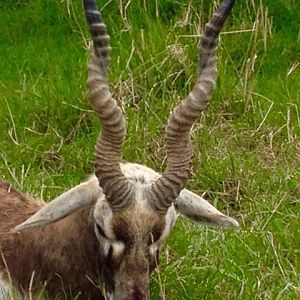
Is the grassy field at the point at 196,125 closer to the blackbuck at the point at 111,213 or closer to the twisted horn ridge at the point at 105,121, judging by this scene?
the blackbuck at the point at 111,213

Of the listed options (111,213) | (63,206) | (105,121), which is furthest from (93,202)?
(105,121)

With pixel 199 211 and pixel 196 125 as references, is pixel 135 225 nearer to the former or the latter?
pixel 199 211

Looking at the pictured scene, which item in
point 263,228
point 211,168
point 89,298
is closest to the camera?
point 89,298

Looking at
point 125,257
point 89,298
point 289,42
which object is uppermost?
point 125,257

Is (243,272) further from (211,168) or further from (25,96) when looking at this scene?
(25,96)

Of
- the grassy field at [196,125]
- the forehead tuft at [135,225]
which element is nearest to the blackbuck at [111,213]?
the forehead tuft at [135,225]

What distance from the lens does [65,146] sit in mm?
9852

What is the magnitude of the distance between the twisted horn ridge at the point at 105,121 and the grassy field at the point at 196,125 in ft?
2.60

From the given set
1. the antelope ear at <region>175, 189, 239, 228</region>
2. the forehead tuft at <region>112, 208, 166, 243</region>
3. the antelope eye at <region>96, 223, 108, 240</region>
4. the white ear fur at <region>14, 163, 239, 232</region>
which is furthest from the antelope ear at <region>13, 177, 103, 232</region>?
the antelope ear at <region>175, 189, 239, 228</region>

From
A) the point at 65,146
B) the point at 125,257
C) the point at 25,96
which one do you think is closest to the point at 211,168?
the point at 65,146

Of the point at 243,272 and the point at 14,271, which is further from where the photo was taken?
the point at 243,272

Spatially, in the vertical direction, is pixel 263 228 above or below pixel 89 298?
below

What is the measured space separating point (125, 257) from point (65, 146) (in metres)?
3.33

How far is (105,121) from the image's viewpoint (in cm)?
665
